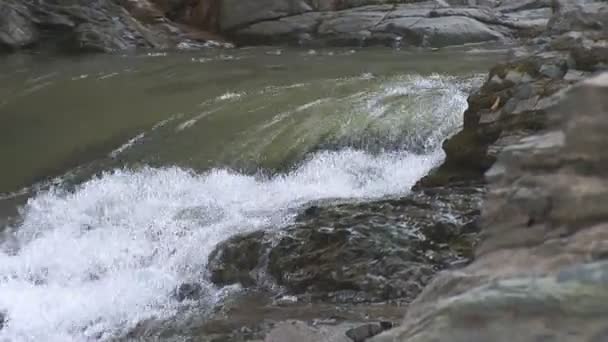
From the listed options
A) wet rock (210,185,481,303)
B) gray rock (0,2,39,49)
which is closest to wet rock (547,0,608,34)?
wet rock (210,185,481,303)

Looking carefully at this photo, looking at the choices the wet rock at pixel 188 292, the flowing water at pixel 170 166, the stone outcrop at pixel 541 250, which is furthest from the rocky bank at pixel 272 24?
the stone outcrop at pixel 541 250

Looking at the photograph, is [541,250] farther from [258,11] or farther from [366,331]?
[258,11]

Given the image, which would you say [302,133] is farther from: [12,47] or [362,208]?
[12,47]

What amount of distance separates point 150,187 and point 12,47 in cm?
1083

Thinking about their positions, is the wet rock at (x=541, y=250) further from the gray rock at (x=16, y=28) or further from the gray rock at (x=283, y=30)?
the gray rock at (x=16, y=28)

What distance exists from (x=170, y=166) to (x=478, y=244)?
617 cm

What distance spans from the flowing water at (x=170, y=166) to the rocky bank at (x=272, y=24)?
3.75 m

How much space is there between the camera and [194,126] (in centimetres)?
939

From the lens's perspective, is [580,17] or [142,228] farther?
[142,228]

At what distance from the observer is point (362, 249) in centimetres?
559

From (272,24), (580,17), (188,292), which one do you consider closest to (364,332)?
(188,292)

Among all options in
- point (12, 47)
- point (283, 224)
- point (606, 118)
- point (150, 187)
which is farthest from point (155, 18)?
point (606, 118)

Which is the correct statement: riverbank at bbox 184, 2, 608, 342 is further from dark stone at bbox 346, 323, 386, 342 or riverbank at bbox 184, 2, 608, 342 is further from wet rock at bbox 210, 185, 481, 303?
wet rock at bbox 210, 185, 481, 303

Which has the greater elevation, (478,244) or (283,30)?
(478,244)
